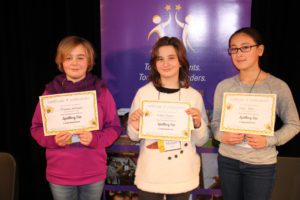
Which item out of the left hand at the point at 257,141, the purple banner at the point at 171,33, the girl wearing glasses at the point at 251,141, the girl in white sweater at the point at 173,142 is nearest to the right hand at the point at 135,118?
the girl in white sweater at the point at 173,142

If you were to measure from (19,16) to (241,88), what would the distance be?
277 cm

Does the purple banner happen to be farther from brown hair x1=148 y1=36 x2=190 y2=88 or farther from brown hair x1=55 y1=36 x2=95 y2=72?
brown hair x1=55 y1=36 x2=95 y2=72

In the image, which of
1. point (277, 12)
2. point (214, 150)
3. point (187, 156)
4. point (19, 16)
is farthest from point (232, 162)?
point (19, 16)

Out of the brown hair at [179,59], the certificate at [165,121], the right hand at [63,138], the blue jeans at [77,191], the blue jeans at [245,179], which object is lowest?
the blue jeans at [77,191]

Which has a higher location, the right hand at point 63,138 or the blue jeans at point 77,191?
the right hand at point 63,138

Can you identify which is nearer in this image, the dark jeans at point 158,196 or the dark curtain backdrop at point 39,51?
the dark jeans at point 158,196

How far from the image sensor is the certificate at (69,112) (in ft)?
7.32

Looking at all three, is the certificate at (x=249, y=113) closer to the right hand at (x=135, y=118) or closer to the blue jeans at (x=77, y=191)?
the right hand at (x=135, y=118)

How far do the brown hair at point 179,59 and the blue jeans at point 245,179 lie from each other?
665 mm

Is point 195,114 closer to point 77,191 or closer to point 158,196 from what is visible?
point 158,196

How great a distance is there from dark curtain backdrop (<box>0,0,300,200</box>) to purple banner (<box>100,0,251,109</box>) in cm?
47

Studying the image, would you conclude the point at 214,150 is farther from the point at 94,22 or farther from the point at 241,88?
the point at 94,22

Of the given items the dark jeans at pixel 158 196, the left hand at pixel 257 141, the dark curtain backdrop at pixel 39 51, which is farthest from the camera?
the dark curtain backdrop at pixel 39 51

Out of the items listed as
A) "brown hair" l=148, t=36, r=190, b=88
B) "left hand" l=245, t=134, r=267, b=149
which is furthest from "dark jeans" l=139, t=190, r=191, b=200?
"brown hair" l=148, t=36, r=190, b=88
